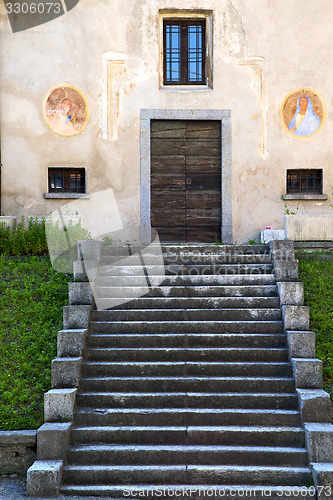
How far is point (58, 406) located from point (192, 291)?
2.46 m

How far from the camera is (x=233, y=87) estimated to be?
39.5 ft

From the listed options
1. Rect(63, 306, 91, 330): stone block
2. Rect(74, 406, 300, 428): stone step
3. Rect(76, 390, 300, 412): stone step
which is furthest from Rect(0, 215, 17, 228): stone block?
Rect(74, 406, 300, 428): stone step

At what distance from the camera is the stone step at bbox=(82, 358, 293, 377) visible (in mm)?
6680

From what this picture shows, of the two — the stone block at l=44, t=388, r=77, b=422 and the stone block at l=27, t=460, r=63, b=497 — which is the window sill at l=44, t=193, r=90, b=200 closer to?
the stone block at l=44, t=388, r=77, b=422

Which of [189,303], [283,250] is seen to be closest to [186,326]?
[189,303]

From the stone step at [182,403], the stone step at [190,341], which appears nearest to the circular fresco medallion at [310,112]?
the stone step at [190,341]

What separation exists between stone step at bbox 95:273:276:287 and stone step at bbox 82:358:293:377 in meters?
1.47

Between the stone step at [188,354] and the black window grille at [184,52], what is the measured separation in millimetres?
7203

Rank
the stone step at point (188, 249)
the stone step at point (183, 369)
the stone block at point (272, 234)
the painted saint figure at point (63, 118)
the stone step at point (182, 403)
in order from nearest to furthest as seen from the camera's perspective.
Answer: the stone step at point (182, 403)
the stone step at point (183, 369)
the stone step at point (188, 249)
the stone block at point (272, 234)
the painted saint figure at point (63, 118)

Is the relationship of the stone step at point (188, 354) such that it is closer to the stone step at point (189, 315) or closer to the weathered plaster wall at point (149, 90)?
the stone step at point (189, 315)

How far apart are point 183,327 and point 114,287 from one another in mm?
1160

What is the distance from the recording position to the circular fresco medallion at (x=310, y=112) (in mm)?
12078

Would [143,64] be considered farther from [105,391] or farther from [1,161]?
[105,391]

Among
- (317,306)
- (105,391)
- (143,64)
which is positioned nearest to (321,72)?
(143,64)
